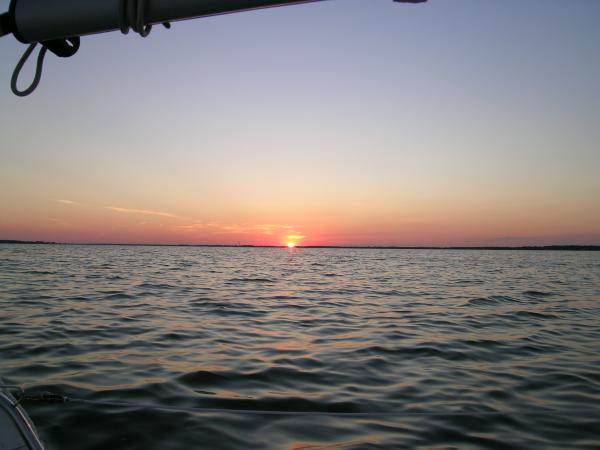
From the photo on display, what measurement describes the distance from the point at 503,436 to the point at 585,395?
95.2 inches

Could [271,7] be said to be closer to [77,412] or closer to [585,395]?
[77,412]

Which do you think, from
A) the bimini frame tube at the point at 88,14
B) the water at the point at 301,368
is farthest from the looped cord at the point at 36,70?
the water at the point at 301,368

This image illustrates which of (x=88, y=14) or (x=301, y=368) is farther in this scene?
(x=301, y=368)

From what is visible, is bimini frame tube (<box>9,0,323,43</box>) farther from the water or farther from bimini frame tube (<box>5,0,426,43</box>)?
the water

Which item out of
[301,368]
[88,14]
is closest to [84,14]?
[88,14]

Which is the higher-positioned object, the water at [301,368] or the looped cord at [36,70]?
the looped cord at [36,70]

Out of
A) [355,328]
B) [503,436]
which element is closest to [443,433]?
[503,436]

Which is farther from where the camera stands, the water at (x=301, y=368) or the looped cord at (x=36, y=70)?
the water at (x=301, y=368)

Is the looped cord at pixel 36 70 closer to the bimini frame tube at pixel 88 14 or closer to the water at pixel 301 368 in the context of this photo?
the bimini frame tube at pixel 88 14

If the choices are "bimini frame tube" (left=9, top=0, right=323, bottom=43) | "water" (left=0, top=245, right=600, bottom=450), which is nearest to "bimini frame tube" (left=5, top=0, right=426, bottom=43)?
"bimini frame tube" (left=9, top=0, right=323, bottom=43)

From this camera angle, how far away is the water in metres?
4.89

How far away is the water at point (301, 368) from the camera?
4.89m

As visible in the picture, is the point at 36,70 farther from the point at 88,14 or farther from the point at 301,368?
the point at 301,368

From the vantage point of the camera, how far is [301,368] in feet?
24.3
